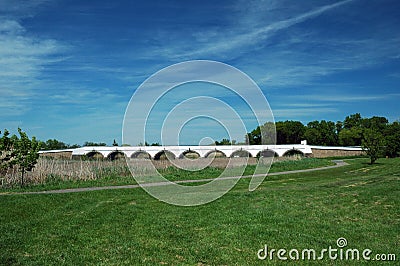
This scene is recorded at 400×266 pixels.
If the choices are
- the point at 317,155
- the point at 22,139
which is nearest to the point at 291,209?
the point at 22,139

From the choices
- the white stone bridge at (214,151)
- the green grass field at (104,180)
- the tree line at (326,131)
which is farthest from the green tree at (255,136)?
the green grass field at (104,180)

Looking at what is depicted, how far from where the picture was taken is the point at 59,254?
7.73 meters

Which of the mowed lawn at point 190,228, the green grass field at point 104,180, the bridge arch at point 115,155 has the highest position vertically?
the bridge arch at point 115,155

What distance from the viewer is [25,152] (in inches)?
816

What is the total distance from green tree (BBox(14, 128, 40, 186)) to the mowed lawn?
5.76m

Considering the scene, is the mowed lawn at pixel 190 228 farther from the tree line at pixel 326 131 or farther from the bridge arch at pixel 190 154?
the tree line at pixel 326 131

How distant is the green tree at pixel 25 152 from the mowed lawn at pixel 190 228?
18.9 feet

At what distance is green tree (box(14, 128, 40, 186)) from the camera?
67.2ft

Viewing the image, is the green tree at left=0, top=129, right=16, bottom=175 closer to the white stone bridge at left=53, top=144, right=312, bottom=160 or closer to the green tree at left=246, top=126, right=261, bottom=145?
the white stone bridge at left=53, top=144, right=312, bottom=160

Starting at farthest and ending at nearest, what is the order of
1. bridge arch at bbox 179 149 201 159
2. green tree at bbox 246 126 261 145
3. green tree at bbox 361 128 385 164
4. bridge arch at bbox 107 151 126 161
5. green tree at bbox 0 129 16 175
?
green tree at bbox 246 126 261 145 → bridge arch at bbox 107 151 126 161 → bridge arch at bbox 179 149 201 159 → green tree at bbox 361 128 385 164 → green tree at bbox 0 129 16 175

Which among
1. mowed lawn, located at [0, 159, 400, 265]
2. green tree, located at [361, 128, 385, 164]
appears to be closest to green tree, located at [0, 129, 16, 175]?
mowed lawn, located at [0, 159, 400, 265]

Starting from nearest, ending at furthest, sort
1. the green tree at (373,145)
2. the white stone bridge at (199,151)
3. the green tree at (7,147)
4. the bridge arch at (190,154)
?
1. the green tree at (7,147)
2. the green tree at (373,145)
3. the white stone bridge at (199,151)
4. the bridge arch at (190,154)

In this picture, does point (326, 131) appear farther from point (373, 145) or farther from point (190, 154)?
point (373, 145)

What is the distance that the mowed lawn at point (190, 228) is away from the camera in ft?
25.0
